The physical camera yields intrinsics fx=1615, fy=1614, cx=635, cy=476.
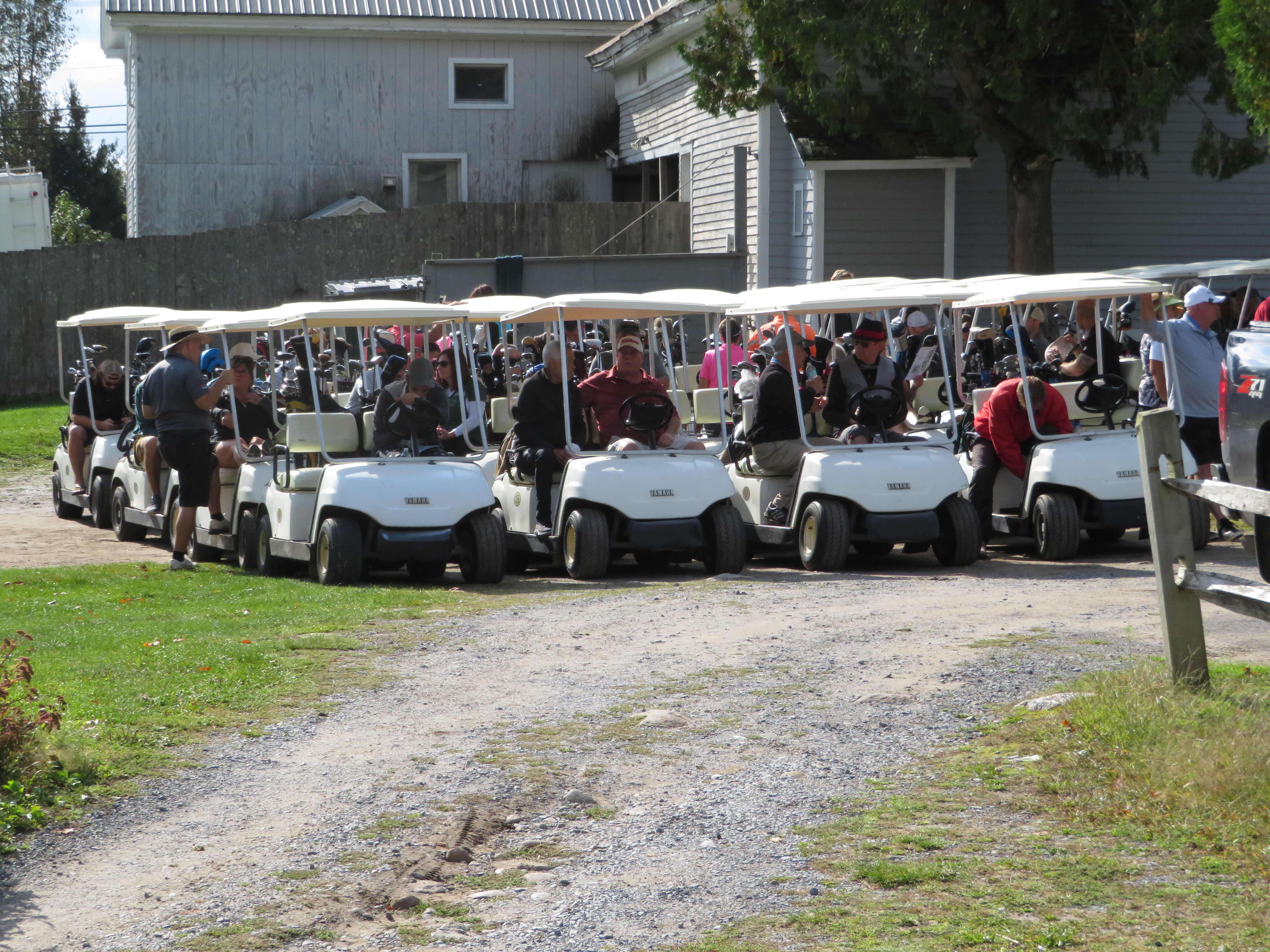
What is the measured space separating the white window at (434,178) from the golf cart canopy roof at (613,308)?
57.5 ft

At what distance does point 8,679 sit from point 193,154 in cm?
2446

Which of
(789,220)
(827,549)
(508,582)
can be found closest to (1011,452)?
(827,549)

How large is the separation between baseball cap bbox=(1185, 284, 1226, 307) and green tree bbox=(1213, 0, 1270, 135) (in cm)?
172

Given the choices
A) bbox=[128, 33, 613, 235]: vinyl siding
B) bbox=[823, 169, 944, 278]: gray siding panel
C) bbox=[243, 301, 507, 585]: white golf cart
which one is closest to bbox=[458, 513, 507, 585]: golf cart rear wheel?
bbox=[243, 301, 507, 585]: white golf cart

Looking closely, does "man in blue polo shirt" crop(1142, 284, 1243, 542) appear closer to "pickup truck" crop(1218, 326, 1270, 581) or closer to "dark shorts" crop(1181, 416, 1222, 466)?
"dark shorts" crop(1181, 416, 1222, 466)

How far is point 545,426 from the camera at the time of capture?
38.4 ft

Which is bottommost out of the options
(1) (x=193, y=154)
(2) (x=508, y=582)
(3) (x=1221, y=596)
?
(2) (x=508, y=582)

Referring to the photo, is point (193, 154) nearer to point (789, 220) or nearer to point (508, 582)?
point (789, 220)

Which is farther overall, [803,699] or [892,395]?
[892,395]

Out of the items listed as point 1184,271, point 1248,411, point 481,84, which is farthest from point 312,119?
point 1248,411

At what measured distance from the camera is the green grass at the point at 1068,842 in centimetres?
402

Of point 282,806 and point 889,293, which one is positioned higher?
point 889,293

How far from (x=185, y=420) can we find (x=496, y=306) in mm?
3037

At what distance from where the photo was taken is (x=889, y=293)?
11.6 metres
